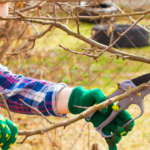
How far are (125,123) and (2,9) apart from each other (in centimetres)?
81

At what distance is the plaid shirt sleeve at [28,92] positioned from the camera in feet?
4.30

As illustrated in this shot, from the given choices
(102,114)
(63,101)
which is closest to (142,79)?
(102,114)

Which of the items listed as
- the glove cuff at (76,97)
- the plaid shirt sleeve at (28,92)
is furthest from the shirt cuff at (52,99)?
the glove cuff at (76,97)

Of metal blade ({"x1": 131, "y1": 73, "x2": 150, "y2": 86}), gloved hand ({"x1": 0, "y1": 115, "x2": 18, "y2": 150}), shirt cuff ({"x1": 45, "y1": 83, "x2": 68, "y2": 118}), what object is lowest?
shirt cuff ({"x1": 45, "y1": 83, "x2": 68, "y2": 118})

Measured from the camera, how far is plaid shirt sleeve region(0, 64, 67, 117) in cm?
131

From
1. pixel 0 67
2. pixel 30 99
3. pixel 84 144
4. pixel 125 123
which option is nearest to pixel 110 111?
pixel 125 123

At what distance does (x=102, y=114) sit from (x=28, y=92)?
46 cm

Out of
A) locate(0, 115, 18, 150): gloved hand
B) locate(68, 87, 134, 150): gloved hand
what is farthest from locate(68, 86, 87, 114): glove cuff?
locate(0, 115, 18, 150): gloved hand

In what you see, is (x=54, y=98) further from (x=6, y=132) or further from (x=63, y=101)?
(x=6, y=132)

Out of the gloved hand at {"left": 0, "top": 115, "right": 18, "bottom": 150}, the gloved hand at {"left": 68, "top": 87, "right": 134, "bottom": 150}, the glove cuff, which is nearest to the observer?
the gloved hand at {"left": 0, "top": 115, "right": 18, "bottom": 150}

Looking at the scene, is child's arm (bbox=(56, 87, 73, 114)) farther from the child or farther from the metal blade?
the metal blade

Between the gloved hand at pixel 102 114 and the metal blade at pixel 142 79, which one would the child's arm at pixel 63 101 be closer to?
the gloved hand at pixel 102 114

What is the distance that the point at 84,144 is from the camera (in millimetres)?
2061

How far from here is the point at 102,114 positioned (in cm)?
117
